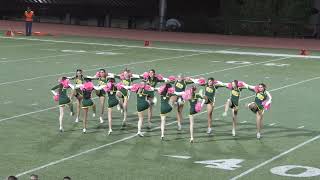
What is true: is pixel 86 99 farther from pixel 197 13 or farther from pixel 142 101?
pixel 197 13

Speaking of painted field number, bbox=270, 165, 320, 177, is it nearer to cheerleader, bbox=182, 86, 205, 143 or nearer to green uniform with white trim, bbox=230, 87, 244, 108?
cheerleader, bbox=182, 86, 205, 143

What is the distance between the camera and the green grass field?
1727cm

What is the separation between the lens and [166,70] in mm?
33656

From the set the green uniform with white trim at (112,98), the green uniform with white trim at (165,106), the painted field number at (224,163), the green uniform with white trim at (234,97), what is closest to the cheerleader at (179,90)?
the green uniform with white trim at (165,106)

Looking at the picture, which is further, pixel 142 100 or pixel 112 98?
pixel 112 98

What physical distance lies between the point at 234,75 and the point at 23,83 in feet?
28.4

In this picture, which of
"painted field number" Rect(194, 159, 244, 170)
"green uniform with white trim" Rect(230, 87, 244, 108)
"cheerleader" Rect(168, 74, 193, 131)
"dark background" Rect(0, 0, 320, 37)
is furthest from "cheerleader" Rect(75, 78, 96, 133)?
"dark background" Rect(0, 0, 320, 37)

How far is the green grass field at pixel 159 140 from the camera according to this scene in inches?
680

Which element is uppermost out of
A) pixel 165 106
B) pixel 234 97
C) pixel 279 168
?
pixel 234 97

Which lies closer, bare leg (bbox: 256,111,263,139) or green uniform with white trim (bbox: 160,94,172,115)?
green uniform with white trim (bbox: 160,94,172,115)

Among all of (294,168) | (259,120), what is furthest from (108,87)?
(294,168)

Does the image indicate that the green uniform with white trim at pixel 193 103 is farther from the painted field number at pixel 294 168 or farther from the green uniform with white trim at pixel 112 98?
the painted field number at pixel 294 168

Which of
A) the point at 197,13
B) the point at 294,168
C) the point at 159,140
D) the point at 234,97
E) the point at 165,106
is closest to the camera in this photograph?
the point at 294,168

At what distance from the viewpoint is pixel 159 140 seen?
66.7 ft
